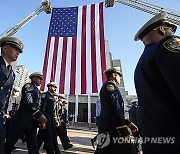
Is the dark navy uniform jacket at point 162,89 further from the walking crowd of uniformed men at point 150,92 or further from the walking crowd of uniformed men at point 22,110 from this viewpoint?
the walking crowd of uniformed men at point 22,110

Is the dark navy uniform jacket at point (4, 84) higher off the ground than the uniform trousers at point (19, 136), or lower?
higher

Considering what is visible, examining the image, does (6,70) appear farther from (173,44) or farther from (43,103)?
(43,103)

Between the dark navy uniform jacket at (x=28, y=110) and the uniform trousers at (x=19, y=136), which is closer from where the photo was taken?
the uniform trousers at (x=19, y=136)

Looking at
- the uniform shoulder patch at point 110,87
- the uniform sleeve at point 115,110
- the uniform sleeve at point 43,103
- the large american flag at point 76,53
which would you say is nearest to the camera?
the uniform sleeve at point 115,110

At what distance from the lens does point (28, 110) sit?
342 centimetres

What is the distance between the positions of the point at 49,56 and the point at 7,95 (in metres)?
5.52

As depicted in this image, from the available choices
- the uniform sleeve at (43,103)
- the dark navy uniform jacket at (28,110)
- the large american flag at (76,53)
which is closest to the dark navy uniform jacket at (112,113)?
the dark navy uniform jacket at (28,110)

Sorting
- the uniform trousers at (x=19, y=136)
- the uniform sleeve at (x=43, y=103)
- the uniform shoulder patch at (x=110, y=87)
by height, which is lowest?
the uniform trousers at (x=19, y=136)

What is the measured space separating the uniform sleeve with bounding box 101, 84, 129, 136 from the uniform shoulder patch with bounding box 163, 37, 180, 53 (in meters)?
1.52

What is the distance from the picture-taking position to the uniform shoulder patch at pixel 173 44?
1033 mm

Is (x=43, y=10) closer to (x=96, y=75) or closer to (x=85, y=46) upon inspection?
(x=85, y=46)

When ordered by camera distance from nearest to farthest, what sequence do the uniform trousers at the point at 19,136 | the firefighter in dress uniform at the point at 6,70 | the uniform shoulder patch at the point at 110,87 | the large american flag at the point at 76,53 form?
the firefighter in dress uniform at the point at 6,70, the uniform shoulder patch at the point at 110,87, the uniform trousers at the point at 19,136, the large american flag at the point at 76,53

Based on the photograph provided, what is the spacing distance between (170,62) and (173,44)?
0.13m

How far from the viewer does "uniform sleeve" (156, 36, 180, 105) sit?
97 cm
